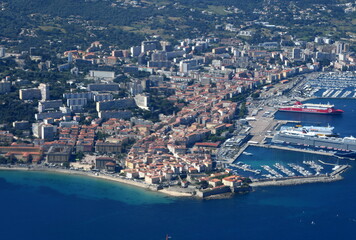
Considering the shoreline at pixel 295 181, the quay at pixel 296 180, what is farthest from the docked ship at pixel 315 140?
the shoreline at pixel 295 181

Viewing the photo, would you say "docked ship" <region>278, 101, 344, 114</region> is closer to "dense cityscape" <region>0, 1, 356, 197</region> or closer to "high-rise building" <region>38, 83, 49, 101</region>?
"dense cityscape" <region>0, 1, 356, 197</region>

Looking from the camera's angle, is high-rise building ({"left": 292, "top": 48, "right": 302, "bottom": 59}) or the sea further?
high-rise building ({"left": 292, "top": 48, "right": 302, "bottom": 59})

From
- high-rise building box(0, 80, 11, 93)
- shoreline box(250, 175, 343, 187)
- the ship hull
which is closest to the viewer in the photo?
shoreline box(250, 175, 343, 187)

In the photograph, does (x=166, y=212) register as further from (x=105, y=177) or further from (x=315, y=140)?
(x=315, y=140)

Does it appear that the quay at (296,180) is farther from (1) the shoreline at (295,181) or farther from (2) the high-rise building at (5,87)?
(2) the high-rise building at (5,87)

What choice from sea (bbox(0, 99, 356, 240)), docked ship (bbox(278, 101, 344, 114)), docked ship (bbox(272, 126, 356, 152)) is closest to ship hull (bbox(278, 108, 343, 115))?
docked ship (bbox(278, 101, 344, 114))

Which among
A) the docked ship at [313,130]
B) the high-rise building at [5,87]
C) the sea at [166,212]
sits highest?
the high-rise building at [5,87]

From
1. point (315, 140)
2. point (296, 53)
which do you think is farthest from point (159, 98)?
point (296, 53)

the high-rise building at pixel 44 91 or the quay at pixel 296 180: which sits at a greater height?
the high-rise building at pixel 44 91

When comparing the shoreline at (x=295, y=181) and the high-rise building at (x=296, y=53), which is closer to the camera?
the shoreline at (x=295, y=181)
